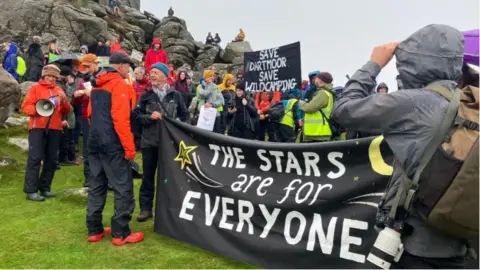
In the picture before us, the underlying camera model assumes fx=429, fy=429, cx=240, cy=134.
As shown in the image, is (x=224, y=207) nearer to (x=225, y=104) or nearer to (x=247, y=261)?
(x=247, y=261)

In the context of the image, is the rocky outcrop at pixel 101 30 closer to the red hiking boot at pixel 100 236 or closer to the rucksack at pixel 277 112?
the rucksack at pixel 277 112

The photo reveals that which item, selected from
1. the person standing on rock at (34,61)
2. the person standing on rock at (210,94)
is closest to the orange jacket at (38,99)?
the person standing on rock at (210,94)

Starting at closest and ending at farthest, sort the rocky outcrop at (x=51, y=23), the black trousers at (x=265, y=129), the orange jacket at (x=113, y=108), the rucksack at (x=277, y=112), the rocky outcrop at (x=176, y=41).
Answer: the orange jacket at (x=113, y=108)
the rucksack at (x=277, y=112)
the black trousers at (x=265, y=129)
the rocky outcrop at (x=51, y=23)
the rocky outcrop at (x=176, y=41)

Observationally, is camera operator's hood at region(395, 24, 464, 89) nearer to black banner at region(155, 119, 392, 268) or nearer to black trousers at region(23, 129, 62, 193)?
black banner at region(155, 119, 392, 268)

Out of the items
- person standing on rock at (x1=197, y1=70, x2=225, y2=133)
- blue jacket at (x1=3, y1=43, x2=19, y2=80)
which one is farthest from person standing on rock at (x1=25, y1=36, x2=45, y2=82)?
person standing on rock at (x1=197, y1=70, x2=225, y2=133)

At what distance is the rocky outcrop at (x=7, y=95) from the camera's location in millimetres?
10258

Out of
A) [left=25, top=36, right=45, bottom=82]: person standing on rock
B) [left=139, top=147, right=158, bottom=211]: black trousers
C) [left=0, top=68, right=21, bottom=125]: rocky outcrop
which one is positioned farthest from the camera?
[left=25, top=36, right=45, bottom=82]: person standing on rock

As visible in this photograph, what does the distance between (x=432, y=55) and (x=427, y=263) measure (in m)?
1.07

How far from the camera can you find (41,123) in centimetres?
732

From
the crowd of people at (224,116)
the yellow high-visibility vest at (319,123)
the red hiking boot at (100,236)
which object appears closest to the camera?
the crowd of people at (224,116)

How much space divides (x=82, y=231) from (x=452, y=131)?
4.98m

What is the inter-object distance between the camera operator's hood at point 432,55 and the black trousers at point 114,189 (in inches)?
150

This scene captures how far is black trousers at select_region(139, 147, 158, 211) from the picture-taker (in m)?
6.07

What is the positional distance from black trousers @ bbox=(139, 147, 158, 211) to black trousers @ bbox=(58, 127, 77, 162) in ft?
16.7
